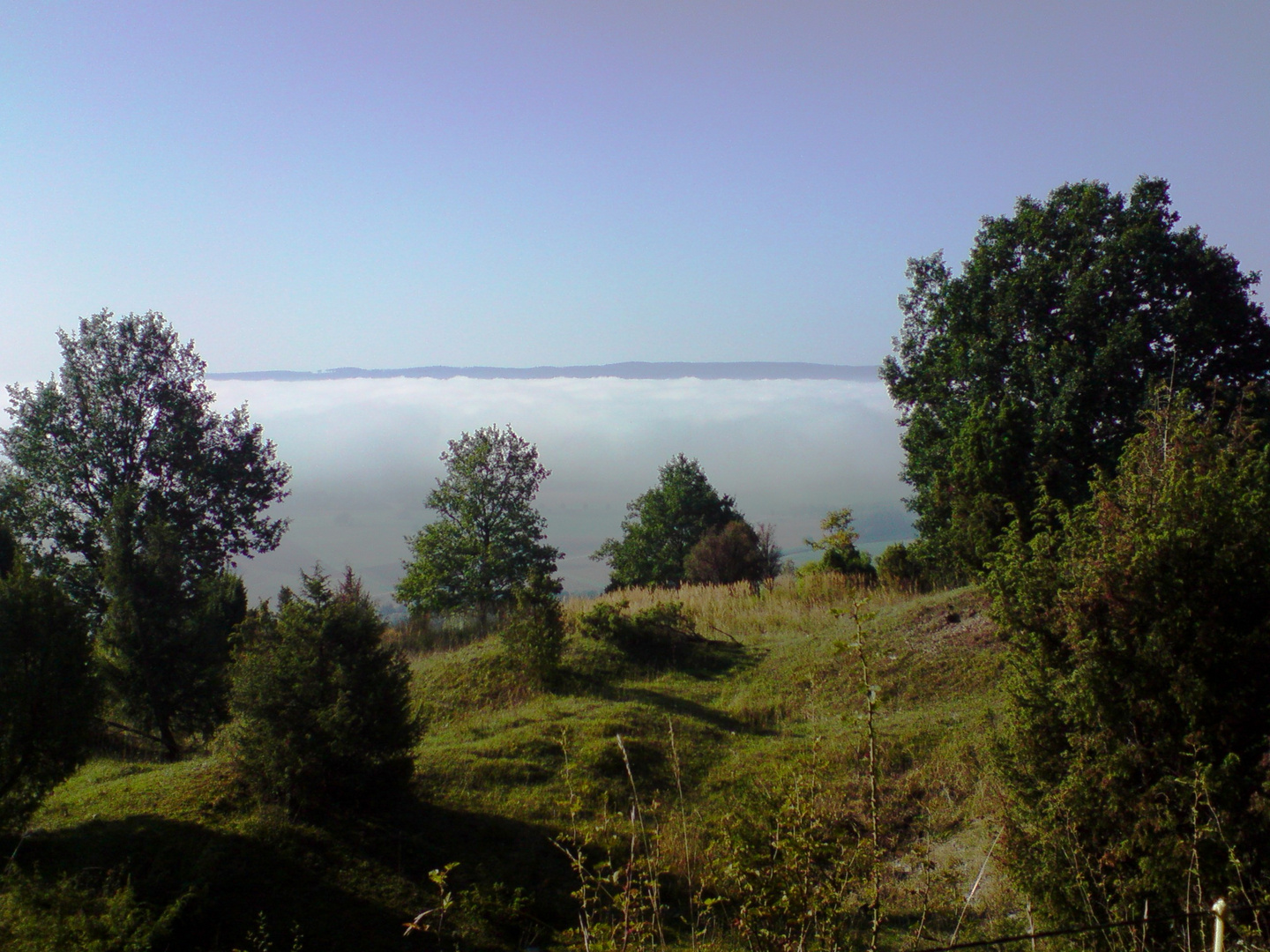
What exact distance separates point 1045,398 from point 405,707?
54.4ft

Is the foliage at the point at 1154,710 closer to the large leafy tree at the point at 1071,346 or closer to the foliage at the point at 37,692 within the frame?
the foliage at the point at 37,692

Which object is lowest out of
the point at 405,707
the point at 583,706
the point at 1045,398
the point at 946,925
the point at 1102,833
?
the point at 583,706

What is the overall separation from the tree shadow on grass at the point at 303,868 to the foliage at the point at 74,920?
0.89ft

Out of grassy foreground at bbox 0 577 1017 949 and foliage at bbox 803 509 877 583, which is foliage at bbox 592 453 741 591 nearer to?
foliage at bbox 803 509 877 583

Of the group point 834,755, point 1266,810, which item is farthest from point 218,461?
point 1266,810

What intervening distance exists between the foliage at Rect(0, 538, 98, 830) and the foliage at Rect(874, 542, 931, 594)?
58.6 ft

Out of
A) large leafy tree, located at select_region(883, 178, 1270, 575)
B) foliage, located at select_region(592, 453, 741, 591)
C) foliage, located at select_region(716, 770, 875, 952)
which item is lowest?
foliage, located at select_region(592, 453, 741, 591)

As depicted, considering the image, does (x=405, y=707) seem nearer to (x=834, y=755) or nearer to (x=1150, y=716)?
(x=834, y=755)

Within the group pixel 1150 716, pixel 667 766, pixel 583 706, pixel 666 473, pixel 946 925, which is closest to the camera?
pixel 1150 716

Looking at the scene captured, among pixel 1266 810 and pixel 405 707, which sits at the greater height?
pixel 1266 810

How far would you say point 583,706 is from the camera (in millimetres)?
12477

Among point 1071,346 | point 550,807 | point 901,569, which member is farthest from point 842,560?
point 550,807

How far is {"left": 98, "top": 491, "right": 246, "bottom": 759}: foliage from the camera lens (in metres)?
11.7

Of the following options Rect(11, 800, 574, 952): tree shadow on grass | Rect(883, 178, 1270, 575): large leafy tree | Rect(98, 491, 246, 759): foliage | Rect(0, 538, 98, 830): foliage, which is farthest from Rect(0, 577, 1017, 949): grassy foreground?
Rect(883, 178, 1270, 575): large leafy tree
